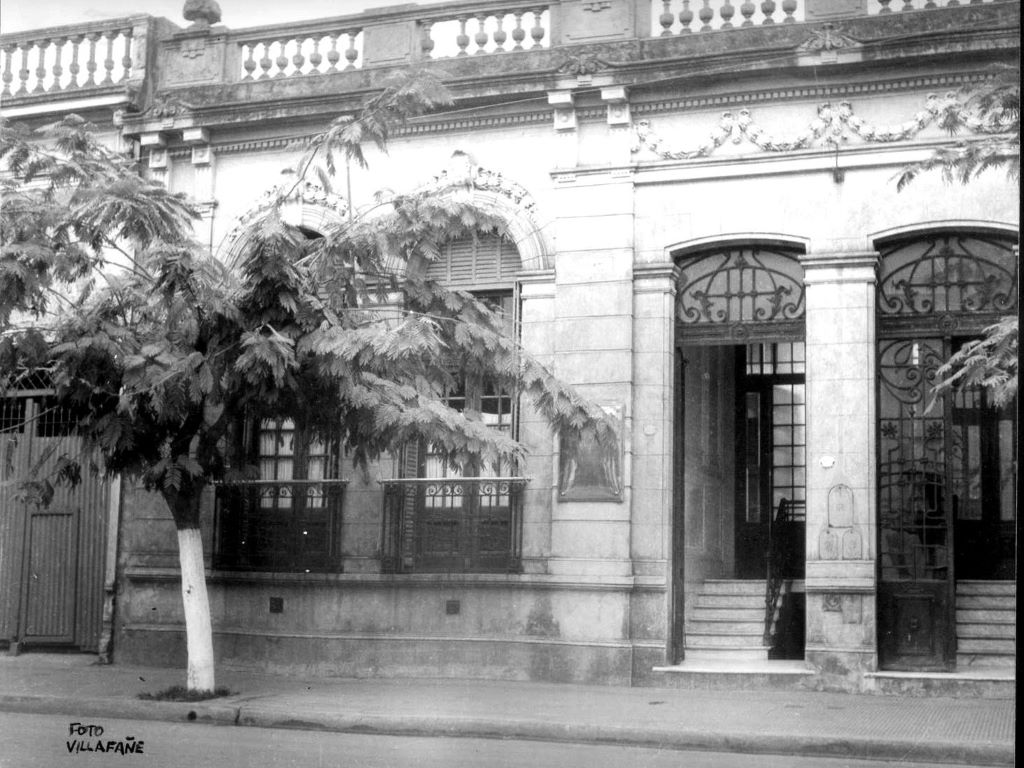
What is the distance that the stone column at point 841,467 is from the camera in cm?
1476

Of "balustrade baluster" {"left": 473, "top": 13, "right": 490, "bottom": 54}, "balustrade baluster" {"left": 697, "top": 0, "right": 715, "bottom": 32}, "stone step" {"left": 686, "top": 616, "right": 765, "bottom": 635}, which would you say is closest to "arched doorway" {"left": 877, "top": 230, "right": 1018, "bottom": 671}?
"stone step" {"left": 686, "top": 616, "right": 765, "bottom": 635}

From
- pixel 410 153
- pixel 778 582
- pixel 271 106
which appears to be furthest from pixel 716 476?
pixel 271 106

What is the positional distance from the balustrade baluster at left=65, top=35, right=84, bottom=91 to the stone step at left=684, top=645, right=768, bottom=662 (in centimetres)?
1069

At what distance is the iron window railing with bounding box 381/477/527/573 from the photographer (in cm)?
1617

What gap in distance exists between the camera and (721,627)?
57.0ft

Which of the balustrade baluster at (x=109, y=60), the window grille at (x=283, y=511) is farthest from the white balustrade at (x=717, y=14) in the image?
the balustrade baluster at (x=109, y=60)

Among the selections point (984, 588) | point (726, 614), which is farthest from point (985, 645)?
point (726, 614)

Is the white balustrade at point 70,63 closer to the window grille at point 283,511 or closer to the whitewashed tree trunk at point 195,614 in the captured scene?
the window grille at point 283,511

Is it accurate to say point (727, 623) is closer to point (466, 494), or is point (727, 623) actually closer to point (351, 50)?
point (466, 494)

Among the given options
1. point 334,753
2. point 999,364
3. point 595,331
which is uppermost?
point 595,331

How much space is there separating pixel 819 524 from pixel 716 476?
4819 millimetres

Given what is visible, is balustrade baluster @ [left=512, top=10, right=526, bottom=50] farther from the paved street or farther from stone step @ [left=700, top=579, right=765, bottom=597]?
the paved street

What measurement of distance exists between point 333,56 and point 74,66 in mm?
3937

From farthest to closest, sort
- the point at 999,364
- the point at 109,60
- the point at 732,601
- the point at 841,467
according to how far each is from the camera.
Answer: the point at 732,601 < the point at 109,60 < the point at 841,467 < the point at 999,364
